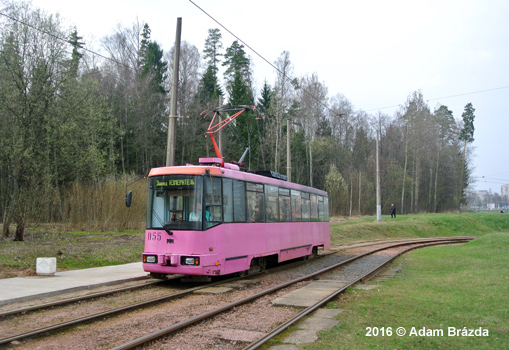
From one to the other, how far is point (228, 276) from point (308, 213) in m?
5.81

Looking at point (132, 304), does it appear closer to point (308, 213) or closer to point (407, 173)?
point (308, 213)

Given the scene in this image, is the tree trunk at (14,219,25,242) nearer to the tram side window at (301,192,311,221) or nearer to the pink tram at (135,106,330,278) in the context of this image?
the pink tram at (135,106,330,278)

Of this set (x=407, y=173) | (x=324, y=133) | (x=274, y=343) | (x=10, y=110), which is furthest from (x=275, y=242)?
(x=407, y=173)

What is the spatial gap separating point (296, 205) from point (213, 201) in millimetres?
6168

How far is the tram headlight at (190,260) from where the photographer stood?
1069cm

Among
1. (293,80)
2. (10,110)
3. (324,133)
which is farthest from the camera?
(324,133)

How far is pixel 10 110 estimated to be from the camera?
2239 centimetres

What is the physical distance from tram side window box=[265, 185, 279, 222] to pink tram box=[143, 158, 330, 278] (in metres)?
0.25

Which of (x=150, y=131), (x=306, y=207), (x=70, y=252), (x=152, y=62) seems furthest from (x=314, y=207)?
(x=152, y=62)

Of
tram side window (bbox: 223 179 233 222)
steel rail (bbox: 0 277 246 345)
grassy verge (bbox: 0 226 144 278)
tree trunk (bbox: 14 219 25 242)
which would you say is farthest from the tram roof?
tree trunk (bbox: 14 219 25 242)

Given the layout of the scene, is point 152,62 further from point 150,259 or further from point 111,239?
point 150,259

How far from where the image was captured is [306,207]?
18.0 m

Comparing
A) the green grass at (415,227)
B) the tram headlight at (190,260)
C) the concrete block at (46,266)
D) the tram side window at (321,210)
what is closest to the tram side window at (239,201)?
the tram headlight at (190,260)

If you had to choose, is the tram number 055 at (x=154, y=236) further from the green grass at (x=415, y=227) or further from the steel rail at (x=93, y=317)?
the green grass at (x=415, y=227)
